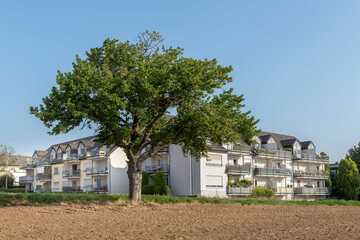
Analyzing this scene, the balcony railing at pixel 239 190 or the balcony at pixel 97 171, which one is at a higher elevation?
→ the balcony at pixel 97 171

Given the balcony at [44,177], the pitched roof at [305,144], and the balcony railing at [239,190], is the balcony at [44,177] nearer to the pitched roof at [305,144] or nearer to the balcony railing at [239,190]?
the balcony railing at [239,190]

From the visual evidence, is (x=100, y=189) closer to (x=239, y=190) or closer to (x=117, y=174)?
(x=117, y=174)

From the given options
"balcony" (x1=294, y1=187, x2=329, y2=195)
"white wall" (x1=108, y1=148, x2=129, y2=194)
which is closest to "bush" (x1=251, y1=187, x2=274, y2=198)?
"balcony" (x1=294, y1=187, x2=329, y2=195)

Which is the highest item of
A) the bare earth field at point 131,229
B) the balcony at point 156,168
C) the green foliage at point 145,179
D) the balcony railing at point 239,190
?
the balcony at point 156,168

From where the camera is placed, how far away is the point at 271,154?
77.4 m

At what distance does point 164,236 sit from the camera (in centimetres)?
1934

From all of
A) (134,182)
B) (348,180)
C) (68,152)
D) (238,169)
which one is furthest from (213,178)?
(68,152)

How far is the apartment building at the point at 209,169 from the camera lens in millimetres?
66312

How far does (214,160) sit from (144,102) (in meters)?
32.3

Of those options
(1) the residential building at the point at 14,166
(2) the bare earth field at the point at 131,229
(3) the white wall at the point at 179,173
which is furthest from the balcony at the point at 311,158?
(2) the bare earth field at the point at 131,229

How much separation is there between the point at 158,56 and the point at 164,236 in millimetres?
21983

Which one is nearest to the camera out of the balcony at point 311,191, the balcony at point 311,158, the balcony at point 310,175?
the balcony at point 311,191

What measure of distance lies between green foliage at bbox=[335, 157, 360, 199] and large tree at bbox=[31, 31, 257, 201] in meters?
44.5

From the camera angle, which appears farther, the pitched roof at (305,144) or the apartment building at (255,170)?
the pitched roof at (305,144)
